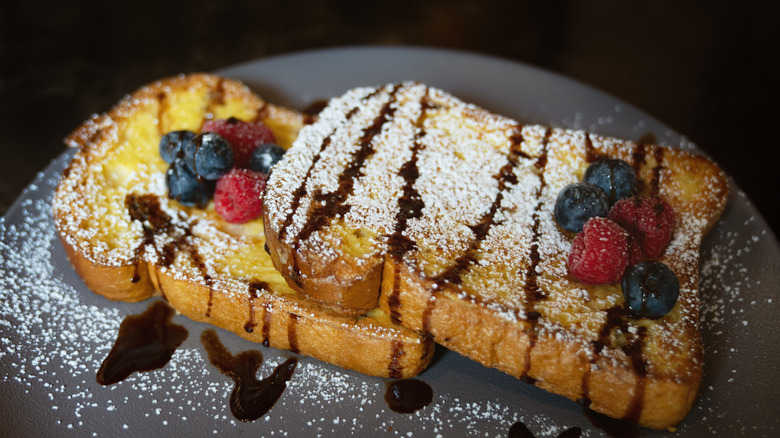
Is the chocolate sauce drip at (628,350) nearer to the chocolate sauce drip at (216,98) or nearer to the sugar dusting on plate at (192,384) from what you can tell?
the sugar dusting on plate at (192,384)

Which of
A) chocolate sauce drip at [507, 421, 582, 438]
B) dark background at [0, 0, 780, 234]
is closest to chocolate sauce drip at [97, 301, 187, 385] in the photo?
chocolate sauce drip at [507, 421, 582, 438]

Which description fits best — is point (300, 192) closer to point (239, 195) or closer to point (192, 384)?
point (239, 195)

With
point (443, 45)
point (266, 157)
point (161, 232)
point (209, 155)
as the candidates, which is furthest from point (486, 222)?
point (443, 45)

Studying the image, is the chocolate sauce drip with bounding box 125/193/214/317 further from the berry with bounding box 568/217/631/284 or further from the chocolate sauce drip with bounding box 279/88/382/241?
the berry with bounding box 568/217/631/284

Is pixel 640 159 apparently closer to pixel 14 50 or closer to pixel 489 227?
pixel 489 227

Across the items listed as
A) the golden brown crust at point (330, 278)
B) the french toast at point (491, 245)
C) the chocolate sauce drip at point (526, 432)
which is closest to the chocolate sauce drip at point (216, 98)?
the french toast at point (491, 245)

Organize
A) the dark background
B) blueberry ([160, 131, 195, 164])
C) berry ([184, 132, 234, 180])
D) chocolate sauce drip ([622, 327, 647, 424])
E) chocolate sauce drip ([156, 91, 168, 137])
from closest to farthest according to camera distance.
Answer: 1. chocolate sauce drip ([622, 327, 647, 424])
2. berry ([184, 132, 234, 180])
3. blueberry ([160, 131, 195, 164])
4. chocolate sauce drip ([156, 91, 168, 137])
5. the dark background
